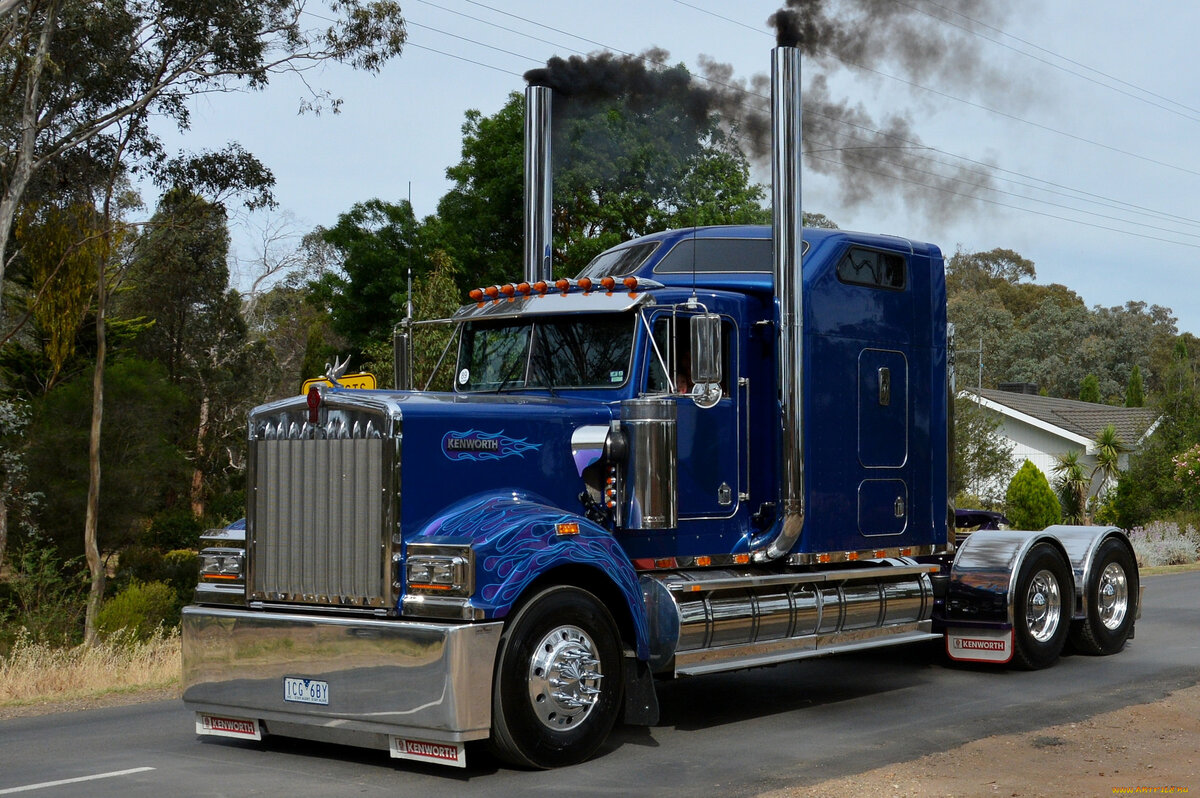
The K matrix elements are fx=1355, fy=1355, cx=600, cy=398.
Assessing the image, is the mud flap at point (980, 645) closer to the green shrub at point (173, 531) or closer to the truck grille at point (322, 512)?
the truck grille at point (322, 512)

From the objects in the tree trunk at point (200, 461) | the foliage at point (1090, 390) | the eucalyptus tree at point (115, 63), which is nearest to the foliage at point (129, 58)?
the eucalyptus tree at point (115, 63)

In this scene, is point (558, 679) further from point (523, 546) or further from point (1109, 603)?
point (1109, 603)

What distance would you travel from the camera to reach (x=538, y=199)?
1180 cm

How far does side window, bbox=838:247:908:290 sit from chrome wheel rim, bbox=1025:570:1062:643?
3.06 metres

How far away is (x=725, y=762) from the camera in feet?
26.7

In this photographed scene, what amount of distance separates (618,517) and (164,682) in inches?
212

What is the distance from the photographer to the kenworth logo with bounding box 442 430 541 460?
8039mm

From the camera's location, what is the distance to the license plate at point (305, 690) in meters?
7.73

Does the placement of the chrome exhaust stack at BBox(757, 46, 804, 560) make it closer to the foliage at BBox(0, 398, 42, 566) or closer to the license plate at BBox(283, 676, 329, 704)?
the license plate at BBox(283, 676, 329, 704)

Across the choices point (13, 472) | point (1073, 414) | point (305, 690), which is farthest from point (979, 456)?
point (305, 690)

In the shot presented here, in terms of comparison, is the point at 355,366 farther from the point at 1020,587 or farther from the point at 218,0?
the point at 1020,587

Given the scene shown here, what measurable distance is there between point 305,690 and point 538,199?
17.7 feet

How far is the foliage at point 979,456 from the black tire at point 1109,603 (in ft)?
80.7

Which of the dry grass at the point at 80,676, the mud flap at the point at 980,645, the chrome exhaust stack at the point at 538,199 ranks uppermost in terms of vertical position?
the chrome exhaust stack at the point at 538,199
